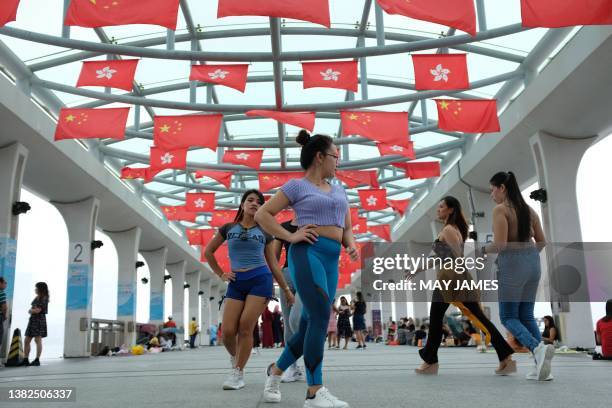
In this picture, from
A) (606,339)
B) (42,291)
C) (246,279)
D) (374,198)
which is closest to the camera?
(246,279)

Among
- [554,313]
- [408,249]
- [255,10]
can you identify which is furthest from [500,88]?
[408,249]

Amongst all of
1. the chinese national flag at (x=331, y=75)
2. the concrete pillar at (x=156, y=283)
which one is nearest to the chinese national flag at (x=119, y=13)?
the chinese national flag at (x=331, y=75)

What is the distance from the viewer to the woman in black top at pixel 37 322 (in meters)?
11.9

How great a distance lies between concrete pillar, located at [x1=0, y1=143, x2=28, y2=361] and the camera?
1310cm

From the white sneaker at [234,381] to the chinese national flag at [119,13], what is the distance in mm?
4809

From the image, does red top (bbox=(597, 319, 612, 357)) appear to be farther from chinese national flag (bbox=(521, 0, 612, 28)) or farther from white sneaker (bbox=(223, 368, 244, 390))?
white sneaker (bbox=(223, 368, 244, 390))

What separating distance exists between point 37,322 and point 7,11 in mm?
7003

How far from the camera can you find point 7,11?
735cm

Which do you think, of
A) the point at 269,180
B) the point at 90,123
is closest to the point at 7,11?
the point at 90,123

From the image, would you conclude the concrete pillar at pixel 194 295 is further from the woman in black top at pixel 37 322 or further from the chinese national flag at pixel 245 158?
the woman in black top at pixel 37 322

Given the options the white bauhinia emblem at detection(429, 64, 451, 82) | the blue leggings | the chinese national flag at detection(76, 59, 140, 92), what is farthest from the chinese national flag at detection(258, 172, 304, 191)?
the blue leggings

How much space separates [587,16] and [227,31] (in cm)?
782

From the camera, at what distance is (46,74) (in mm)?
13750

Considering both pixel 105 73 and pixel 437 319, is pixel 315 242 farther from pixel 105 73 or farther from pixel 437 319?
pixel 105 73
